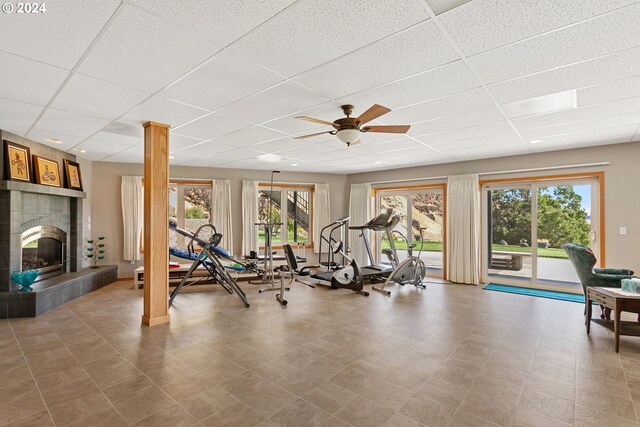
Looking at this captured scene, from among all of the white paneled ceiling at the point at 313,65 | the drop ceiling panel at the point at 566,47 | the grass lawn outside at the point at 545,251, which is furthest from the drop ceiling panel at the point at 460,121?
the grass lawn outside at the point at 545,251

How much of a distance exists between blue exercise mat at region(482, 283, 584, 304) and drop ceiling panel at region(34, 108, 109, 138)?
701cm

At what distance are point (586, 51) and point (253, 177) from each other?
6.59 meters

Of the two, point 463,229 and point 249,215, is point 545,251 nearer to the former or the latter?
point 463,229

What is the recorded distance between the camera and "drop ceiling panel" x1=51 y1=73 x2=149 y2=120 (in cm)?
274

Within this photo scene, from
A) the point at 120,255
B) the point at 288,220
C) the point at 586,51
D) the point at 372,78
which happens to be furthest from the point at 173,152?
the point at 586,51

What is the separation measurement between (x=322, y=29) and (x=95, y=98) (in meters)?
2.54

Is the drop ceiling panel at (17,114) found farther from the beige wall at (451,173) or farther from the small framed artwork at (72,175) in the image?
the beige wall at (451,173)

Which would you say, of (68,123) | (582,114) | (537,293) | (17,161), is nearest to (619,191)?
(537,293)

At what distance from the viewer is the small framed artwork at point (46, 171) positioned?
482 cm

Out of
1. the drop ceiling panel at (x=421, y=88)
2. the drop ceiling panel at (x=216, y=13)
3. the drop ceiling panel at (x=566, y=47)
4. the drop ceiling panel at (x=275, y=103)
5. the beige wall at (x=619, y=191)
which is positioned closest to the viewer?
the drop ceiling panel at (x=216, y=13)

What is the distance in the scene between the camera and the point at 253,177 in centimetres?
770

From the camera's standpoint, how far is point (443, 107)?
3342mm

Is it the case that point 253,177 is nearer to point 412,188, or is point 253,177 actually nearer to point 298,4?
point 412,188

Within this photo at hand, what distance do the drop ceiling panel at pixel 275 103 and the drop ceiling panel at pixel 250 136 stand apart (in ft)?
1.72
